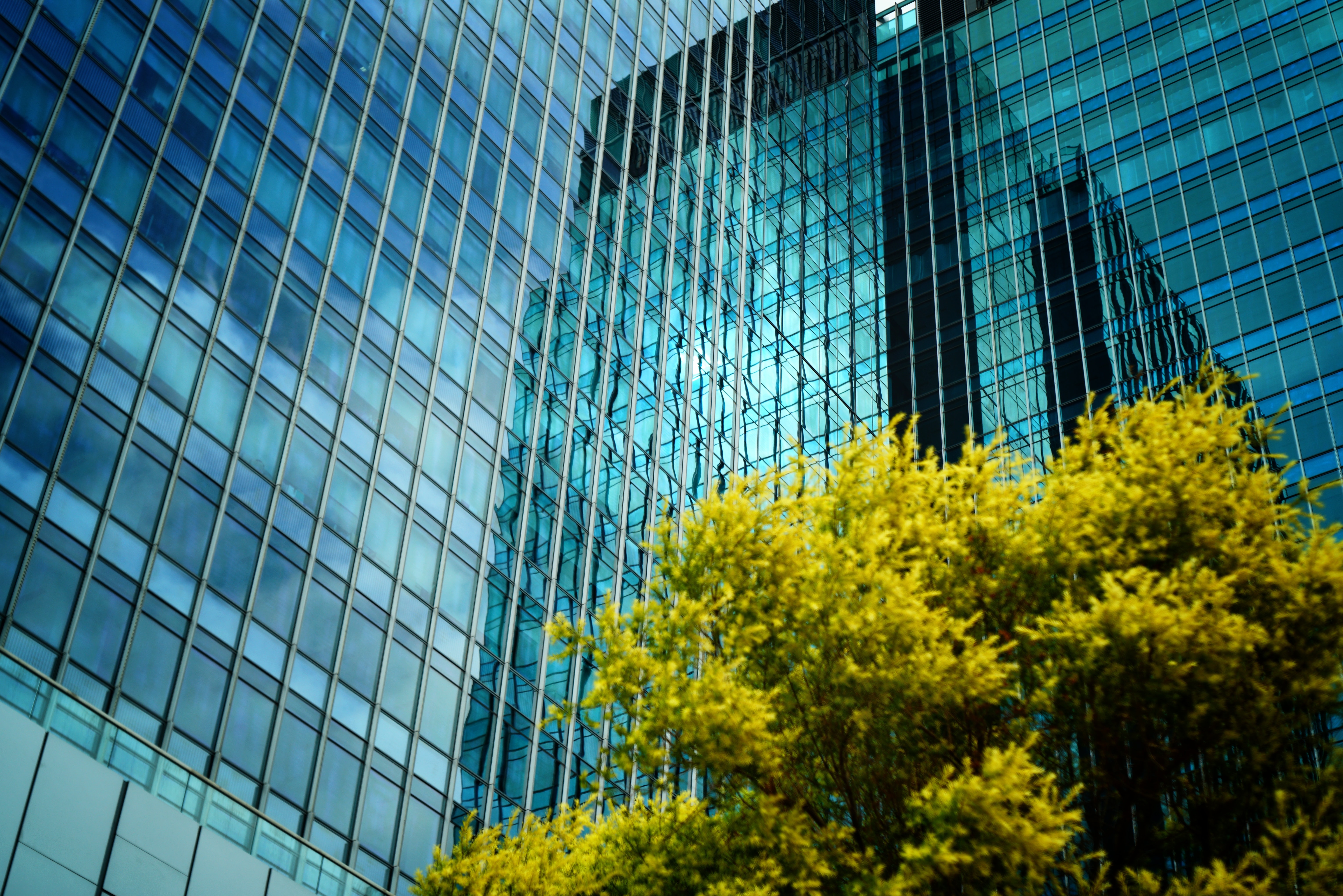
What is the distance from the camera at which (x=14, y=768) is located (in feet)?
55.5

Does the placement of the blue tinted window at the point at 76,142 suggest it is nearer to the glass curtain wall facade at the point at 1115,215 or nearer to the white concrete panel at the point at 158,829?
the white concrete panel at the point at 158,829

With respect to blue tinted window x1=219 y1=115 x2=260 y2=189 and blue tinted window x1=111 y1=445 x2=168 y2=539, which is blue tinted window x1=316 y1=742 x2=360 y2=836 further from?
blue tinted window x1=219 y1=115 x2=260 y2=189

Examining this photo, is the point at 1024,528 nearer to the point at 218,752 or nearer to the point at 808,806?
the point at 808,806

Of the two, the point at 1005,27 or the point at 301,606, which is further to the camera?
the point at 1005,27

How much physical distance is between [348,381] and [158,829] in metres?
10.9

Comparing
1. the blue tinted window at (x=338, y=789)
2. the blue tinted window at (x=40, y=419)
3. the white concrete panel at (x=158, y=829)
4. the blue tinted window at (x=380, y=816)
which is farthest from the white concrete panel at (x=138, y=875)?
the blue tinted window at (x=40, y=419)

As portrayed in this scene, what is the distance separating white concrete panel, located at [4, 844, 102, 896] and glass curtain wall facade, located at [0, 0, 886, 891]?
3.40 meters

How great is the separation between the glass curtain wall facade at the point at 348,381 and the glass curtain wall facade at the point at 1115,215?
9.85 m

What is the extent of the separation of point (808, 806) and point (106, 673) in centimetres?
1255

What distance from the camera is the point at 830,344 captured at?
47719 millimetres

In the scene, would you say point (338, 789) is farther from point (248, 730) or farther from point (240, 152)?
point (240, 152)

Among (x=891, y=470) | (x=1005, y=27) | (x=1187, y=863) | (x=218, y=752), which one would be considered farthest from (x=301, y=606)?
(x=1005, y=27)

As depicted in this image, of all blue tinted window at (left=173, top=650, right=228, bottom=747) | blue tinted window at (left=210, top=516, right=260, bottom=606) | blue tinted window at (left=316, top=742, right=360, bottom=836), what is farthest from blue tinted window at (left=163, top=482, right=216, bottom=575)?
A: blue tinted window at (left=316, top=742, right=360, bottom=836)

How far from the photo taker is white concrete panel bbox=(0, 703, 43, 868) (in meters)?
16.6
